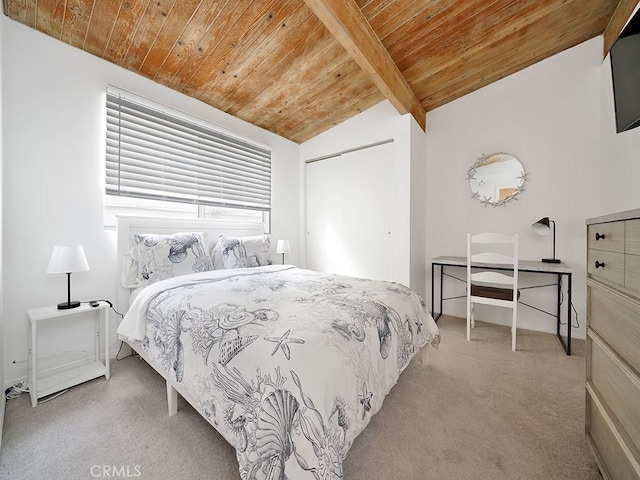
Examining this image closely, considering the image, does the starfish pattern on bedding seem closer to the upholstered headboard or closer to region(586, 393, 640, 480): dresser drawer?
region(586, 393, 640, 480): dresser drawer

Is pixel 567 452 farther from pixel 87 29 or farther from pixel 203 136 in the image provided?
pixel 87 29

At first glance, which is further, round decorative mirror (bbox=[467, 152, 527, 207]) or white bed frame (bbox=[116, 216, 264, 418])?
round decorative mirror (bbox=[467, 152, 527, 207])

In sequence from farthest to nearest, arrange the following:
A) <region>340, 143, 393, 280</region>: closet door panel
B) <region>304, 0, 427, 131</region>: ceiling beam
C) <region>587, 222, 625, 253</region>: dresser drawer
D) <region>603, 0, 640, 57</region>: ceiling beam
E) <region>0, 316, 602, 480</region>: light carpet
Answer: <region>340, 143, 393, 280</region>: closet door panel, <region>603, 0, 640, 57</region>: ceiling beam, <region>304, 0, 427, 131</region>: ceiling beam, <region>0, 316, 602, 480</region>: light carpet, <region>587, 222, 625, 253</region>: dresser drawer

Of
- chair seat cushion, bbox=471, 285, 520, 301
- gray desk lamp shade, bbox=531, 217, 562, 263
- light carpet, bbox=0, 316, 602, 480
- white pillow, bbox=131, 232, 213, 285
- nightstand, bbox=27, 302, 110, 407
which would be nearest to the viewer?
light carpet, bbox=0, 316, 602, 480

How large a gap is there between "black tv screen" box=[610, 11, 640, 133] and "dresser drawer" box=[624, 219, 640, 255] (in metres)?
0.87

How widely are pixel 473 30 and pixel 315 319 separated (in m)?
2.68

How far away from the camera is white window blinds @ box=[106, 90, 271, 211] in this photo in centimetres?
220

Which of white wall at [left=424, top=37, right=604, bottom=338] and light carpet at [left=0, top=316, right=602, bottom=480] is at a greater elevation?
white wall at [left=424, top=37, right=604, bottom=338]

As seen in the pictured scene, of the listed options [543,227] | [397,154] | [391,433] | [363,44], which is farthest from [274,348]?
[543,227]

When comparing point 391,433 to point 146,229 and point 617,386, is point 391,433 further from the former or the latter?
point 146,229

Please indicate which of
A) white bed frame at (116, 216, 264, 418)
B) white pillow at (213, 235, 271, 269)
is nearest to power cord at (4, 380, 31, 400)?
white bed frame at (116, 216, 264, 418)

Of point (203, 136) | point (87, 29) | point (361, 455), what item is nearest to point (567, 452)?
point (361, 455)

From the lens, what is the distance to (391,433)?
1.34 m

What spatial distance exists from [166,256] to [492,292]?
9.56 ft
